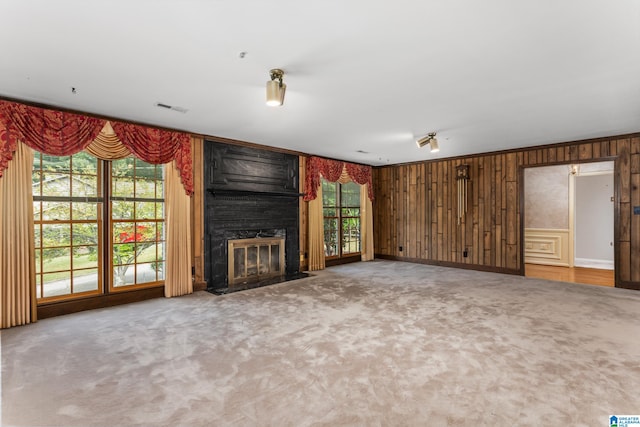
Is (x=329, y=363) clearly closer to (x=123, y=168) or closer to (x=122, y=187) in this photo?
(x=122, y=187)

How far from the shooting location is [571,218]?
7215 mm

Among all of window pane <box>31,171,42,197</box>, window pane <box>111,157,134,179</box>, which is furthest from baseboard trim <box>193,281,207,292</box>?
window pane <box>31,171,42,197</box>

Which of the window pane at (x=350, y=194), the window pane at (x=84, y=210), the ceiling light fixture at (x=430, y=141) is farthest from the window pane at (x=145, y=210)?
the window pane at (x=350, y=194)

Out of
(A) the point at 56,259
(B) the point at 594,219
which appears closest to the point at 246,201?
(A) the point at 56,259

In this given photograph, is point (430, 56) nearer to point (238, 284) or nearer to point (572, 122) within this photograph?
point (572, 122)

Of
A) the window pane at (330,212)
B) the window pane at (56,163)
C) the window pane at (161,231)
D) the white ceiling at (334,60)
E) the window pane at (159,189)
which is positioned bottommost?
the window pane at (161,231)

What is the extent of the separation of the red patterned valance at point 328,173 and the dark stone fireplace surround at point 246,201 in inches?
13.1

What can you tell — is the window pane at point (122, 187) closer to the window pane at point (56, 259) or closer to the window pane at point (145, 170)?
the window pane at point (145, 170)

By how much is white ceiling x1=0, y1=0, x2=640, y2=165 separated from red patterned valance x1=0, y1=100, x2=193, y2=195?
16 cm

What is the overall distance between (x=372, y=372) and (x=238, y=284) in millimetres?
3447

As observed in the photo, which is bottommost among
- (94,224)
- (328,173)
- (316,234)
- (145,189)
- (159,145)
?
(316,234)

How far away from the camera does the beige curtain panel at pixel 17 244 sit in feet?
11.2

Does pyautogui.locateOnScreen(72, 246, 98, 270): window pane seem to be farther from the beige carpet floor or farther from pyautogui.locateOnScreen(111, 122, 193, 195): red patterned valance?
pyautogui.locateOnScreen(111, 122, 193, 195): red patterned valance

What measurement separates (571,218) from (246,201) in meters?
7.26
